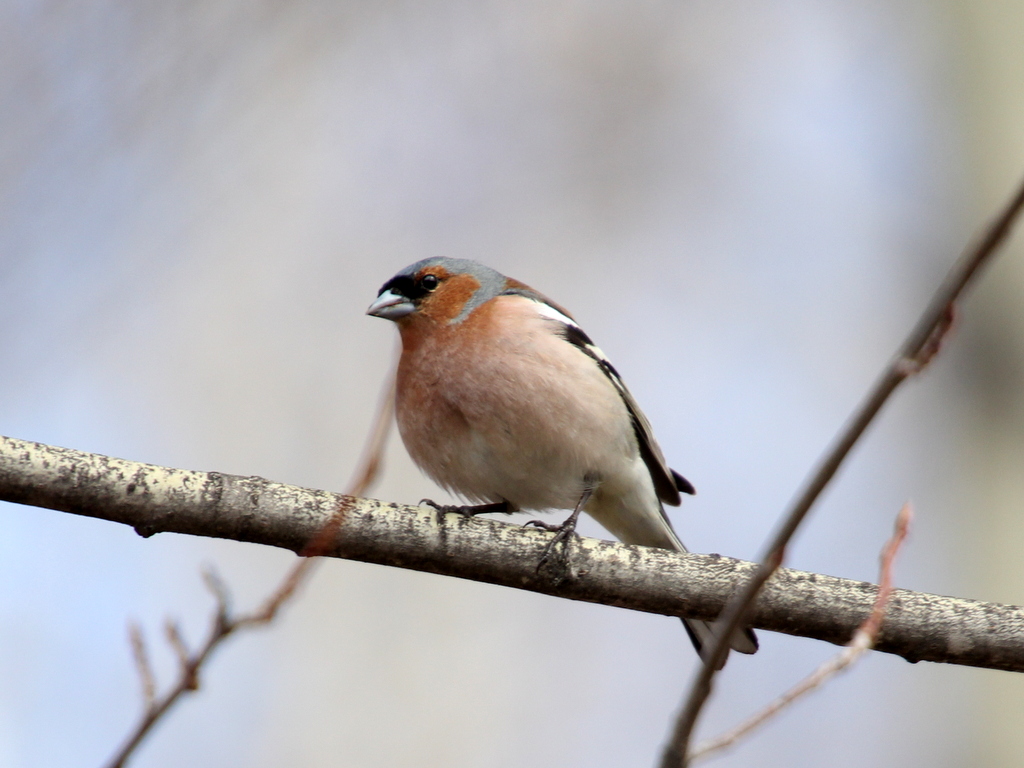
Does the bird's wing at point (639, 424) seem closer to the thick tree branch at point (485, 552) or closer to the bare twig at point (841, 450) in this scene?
the thick tree branch at point (485, 552)

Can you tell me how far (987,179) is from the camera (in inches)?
307

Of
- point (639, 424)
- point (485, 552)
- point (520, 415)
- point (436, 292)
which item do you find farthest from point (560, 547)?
point (436, 292)

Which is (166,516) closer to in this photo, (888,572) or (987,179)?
(888,572)

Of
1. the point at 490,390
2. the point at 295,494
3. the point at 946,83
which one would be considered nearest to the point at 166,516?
the point at 295,494

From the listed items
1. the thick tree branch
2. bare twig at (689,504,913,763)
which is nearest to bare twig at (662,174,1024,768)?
bare twig at (689,504,913,763)

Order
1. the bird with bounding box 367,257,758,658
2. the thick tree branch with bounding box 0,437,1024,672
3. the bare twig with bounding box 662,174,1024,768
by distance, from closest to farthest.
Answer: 1. the bare twig with bounding box 662,174,1024,768
2. the thick tree branch with bounding box 0,437,1024,672
3. the bird with bounding box 367,257,758,658

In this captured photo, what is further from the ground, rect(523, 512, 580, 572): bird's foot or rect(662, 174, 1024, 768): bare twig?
rect(662, 174, 1024, 768): bare twig

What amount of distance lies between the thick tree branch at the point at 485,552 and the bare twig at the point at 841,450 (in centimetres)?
182

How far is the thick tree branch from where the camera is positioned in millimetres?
3246

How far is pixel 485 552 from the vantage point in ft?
11.9

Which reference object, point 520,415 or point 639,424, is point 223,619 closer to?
point 520,415

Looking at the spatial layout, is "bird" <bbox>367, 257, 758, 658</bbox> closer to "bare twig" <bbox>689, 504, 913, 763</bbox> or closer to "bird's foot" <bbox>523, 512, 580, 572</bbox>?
"bird's foot" <bbox>523, 512, 580, 572</bbox>

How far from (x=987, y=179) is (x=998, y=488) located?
2.48 m

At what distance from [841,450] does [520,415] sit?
2.95m
